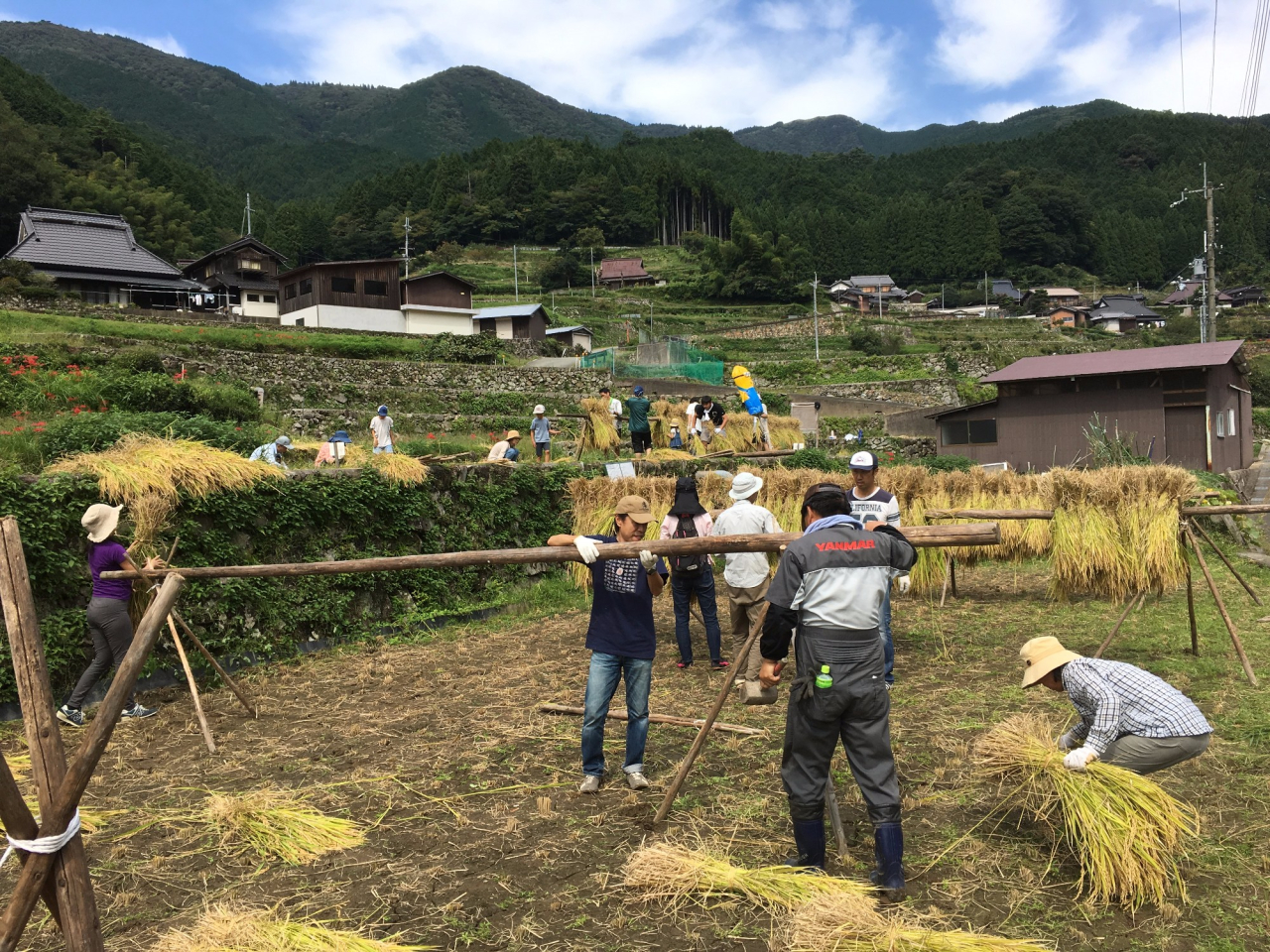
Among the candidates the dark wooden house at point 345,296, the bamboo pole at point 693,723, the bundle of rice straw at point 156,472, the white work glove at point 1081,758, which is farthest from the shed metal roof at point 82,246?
the white work glove at point 1081,758

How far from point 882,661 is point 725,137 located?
15302 centimetres

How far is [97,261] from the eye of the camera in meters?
39.8

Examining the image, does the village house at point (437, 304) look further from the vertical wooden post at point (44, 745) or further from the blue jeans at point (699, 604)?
the vertical wooden post at point (44, 745)

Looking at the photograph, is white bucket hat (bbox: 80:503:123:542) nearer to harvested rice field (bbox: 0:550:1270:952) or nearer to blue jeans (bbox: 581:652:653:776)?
harvested rice field (bbox: 0:550:1270:952)

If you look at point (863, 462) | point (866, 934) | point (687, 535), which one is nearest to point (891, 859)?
point (866, 934)

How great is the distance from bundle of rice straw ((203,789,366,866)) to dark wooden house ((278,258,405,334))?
3728cm

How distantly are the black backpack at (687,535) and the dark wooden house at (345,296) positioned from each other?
34.6m

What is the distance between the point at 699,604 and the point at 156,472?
565cm

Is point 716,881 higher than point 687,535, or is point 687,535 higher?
point 687,535

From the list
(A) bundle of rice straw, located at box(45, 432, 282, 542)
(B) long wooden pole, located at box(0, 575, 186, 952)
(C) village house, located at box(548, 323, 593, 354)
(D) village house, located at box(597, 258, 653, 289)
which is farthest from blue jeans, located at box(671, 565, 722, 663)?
(D) village house, located at box(597, 258, 653, 289)

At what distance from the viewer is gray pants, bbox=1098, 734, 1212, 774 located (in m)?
4.04

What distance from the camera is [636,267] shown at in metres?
84.1

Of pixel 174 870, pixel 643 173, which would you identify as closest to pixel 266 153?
pixel 643 173

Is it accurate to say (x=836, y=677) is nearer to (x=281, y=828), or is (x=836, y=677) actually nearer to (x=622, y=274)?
(x=281, y=828)
